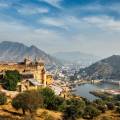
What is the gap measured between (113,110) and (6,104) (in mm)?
16130

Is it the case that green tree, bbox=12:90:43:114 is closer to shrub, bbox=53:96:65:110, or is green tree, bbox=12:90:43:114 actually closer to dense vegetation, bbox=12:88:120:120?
dense vegetation, bbox=12:88:120:120

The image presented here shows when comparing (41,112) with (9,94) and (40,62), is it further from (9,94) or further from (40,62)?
(40,62)

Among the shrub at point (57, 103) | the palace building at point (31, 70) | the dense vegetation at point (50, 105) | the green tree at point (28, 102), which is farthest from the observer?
the palace building at point (31, 70)

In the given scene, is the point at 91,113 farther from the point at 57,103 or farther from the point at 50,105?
the point at 50,105

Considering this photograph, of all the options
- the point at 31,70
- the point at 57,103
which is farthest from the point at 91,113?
the point at 31,70

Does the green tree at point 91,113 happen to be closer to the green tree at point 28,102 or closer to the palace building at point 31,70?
the green tree at point 28,102

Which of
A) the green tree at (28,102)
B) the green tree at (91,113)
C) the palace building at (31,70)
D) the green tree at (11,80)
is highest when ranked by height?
the palace building at (31,70)

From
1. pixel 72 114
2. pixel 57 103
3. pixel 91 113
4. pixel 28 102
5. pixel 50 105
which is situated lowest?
pixel 91 113

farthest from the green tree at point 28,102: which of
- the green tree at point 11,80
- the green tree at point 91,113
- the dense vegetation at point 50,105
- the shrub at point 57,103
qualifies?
the green tree at point 11,80

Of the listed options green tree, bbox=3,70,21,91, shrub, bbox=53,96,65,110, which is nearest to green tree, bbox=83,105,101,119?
shrub, bbox=53,96,65,110

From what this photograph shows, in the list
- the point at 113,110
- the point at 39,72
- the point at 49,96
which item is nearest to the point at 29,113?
the point at 49,96

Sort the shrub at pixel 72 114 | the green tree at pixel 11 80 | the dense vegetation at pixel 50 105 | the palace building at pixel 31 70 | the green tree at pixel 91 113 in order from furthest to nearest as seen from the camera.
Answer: the palace building at pixel 31 70
the green tree at pixel 11 80
the green tree at pixel 91 113
the shrub at pixel 72 114
the dense vegetation at pixel 50 105

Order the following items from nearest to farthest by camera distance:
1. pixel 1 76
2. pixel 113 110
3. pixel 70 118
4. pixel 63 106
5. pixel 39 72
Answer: pixel 70 118
pixel 63 106
pixel 113 110
pixel 1 76
pixel 39 72

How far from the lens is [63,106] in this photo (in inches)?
1677
